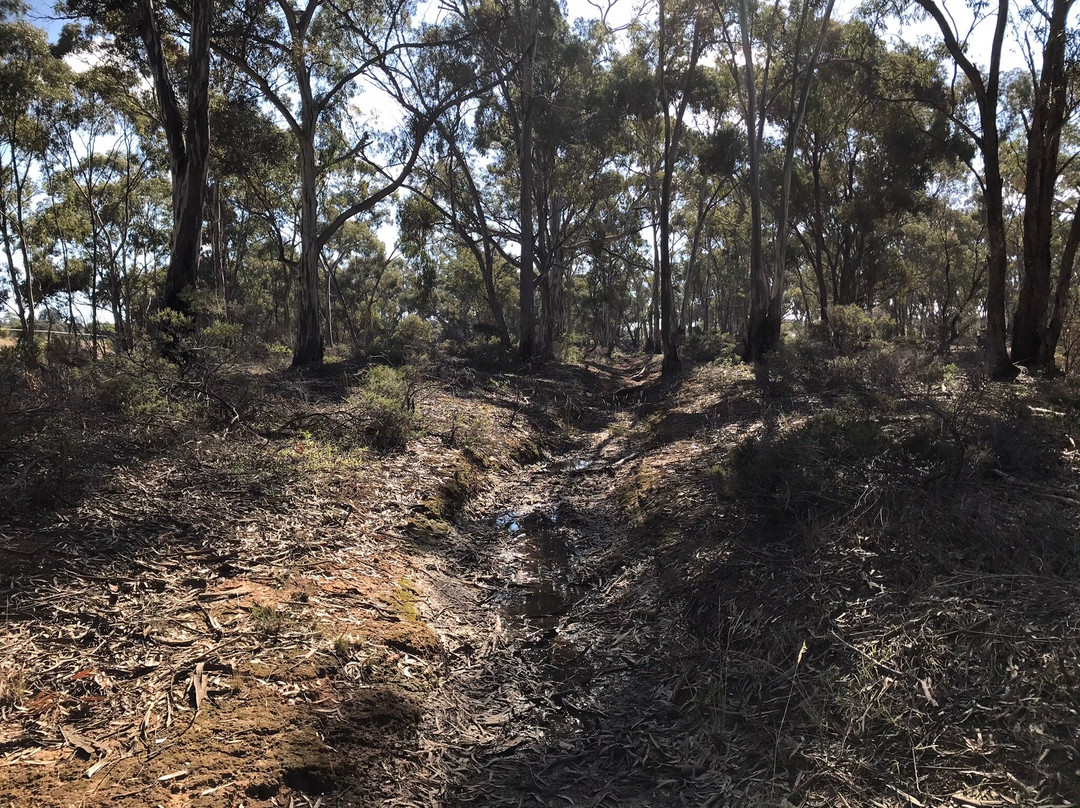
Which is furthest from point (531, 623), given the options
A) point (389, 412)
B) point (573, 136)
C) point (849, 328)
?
point (573, 136)

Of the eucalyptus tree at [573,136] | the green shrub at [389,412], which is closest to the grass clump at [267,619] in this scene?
the green shrub at [389,412]

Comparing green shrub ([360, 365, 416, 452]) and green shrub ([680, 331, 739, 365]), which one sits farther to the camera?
green shrub ([680, 331, 739, 365])

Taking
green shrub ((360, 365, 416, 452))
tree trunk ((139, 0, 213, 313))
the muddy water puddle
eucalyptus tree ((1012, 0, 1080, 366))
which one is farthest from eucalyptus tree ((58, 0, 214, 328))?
eucalyptus tree ((1012, 0, 1080, 366))

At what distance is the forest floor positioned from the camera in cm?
252

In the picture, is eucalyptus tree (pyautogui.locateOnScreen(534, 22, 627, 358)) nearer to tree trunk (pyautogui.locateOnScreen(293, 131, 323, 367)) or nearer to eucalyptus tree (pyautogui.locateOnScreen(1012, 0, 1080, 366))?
tree trunk (pyautogui.locateOnScreen(293, 131, 323, 367))

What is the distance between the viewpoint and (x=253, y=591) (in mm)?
3787

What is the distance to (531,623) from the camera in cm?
445

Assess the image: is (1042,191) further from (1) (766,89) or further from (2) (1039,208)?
(1) (766,89)

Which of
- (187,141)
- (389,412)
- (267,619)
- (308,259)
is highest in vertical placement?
(187,141)

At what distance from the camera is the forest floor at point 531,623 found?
2.52m

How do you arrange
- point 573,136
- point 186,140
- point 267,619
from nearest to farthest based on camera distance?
point 267,619
point 186,140
point 573,136

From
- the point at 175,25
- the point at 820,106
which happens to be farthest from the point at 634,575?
the point at 820,106

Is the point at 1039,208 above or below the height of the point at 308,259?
below

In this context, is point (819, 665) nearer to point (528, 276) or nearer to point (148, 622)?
point (148, 622)
